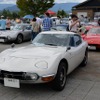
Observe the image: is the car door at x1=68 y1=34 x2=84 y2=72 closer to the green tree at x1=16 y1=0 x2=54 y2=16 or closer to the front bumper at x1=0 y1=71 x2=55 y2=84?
the front bumper at x1=0 y1=71 x2=55 y2=84

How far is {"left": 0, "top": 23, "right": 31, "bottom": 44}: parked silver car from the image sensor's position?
12.9 m

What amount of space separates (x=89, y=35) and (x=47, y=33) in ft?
16.3

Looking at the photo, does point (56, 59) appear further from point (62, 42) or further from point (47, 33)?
point (47, 33)

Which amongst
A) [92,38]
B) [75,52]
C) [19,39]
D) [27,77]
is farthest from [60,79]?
[19,39]

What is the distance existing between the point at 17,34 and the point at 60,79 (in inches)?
346

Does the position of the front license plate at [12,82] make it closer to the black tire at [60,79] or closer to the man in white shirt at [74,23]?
the black tire at [60,79]

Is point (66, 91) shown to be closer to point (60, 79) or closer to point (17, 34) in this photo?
point (60, 79)

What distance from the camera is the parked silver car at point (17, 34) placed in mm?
12930

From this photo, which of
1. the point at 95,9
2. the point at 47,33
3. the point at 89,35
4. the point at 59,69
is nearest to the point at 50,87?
the point at 59,69

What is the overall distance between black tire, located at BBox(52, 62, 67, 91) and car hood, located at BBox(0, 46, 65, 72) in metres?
0.29

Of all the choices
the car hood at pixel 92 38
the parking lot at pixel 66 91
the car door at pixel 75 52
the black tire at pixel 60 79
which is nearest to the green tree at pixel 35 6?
the car hood at pixel 92 38

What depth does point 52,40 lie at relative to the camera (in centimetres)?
615

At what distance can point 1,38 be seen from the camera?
12938 mm

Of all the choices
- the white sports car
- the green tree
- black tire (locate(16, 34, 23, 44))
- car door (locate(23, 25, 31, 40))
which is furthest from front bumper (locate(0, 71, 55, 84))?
the green tree
